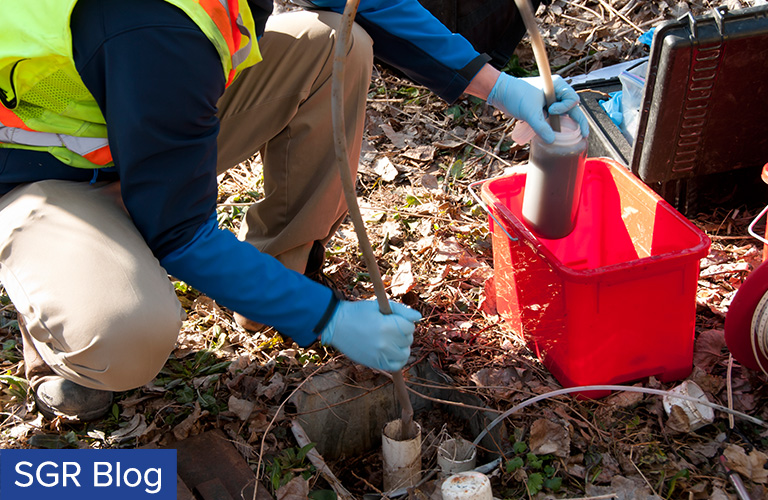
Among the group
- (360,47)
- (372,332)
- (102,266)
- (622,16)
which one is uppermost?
(360,47)

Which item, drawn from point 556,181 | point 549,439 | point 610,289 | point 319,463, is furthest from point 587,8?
point 319,463

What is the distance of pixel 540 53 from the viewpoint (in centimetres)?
180

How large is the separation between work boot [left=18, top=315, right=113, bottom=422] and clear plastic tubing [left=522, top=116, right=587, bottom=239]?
1.37m

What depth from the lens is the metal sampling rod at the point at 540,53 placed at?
1671 mm

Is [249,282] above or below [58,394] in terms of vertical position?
above

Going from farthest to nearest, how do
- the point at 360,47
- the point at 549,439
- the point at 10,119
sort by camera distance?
the point at 360,47
the point at 549,439
the point at 10,119

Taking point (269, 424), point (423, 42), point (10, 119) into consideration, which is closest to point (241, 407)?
point (269, 424)

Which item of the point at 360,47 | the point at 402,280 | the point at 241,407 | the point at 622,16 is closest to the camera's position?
the point at 241,407

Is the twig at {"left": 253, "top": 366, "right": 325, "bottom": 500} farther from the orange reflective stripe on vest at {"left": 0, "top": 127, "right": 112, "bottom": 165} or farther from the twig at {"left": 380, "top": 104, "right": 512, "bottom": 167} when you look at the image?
the twig at {"left": 380, "top": 104, "right": 512, "bottom": 167}

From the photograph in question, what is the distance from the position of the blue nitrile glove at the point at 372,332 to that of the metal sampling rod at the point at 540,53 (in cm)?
75

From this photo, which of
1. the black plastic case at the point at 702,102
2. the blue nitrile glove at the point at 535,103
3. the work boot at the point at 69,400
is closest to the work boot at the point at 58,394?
the work boot at the point at 69,400

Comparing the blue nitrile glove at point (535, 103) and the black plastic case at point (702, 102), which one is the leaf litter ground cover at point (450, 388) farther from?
the blue nitrile glove at point (535, 103)

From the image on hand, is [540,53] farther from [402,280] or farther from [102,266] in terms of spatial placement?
[102,266]

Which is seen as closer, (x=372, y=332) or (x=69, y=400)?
(x=372, y=332)
